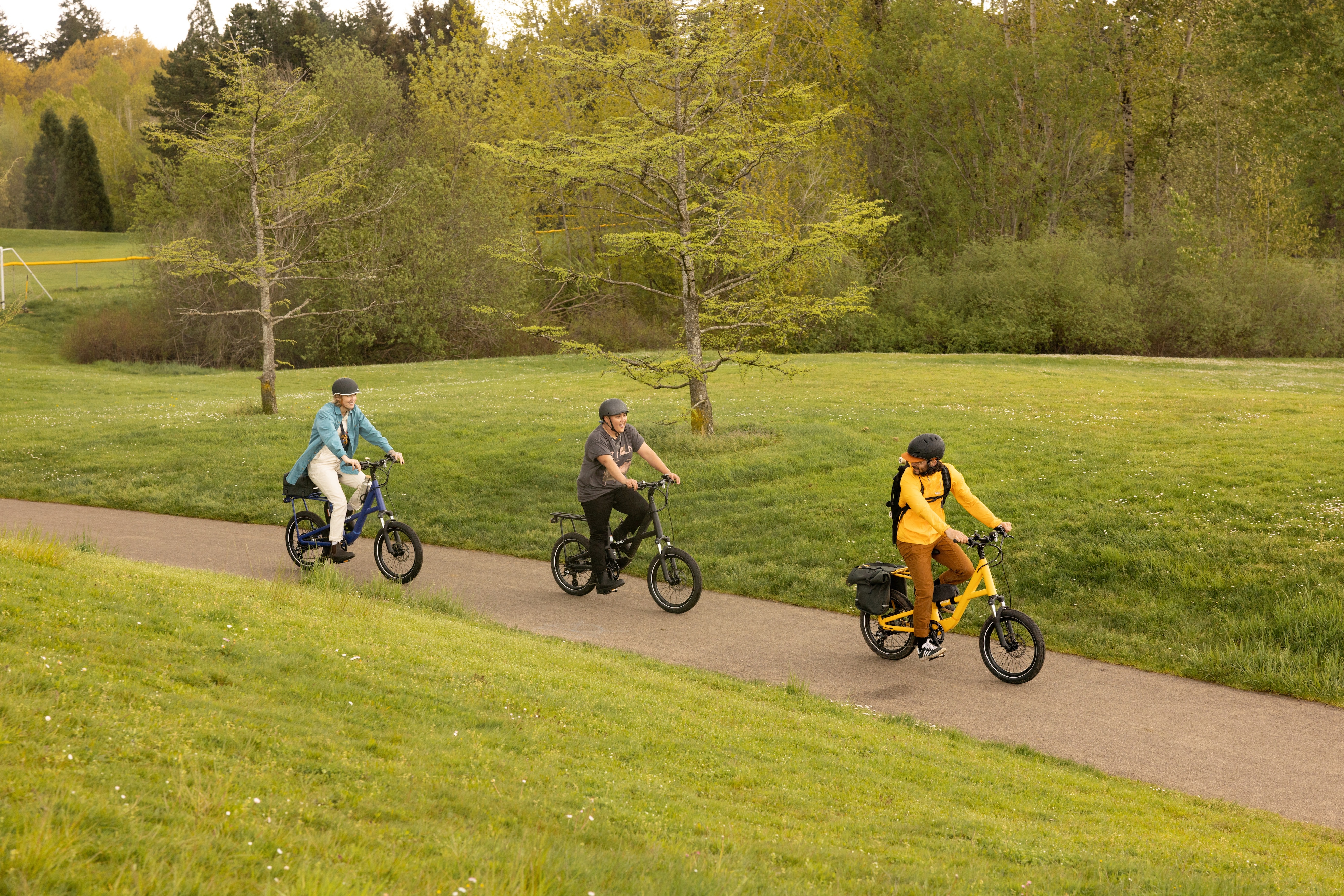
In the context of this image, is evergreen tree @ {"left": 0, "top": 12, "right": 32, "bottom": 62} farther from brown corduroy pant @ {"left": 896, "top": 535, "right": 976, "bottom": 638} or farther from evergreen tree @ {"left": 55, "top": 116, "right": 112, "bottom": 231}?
brown corduroy pant @ {"left": 896, "top": 535, "right": 976, "bottom": 638}

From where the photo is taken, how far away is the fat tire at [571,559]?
11.7m

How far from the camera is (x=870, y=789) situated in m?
5.83

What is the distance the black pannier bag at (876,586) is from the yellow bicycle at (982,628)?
0.02 m

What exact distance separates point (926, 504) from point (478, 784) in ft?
16.7

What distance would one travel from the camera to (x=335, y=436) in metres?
11.3

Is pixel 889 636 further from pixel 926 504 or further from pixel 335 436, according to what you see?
pixel 335 436

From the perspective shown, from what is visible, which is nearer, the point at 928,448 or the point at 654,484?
the point at 928,448

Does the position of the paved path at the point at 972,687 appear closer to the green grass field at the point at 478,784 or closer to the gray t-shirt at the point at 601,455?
the green grass field at the point at 478,784

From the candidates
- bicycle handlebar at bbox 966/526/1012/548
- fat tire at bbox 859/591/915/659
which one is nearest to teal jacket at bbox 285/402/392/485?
fat tire at bbox 859/591/915/659

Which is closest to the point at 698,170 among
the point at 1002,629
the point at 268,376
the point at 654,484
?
the point at 654,484

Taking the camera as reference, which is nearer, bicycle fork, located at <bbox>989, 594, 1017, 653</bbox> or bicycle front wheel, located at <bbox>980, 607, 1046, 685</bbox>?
bicycle front wheel, located at <bbox>980, 607, 1046, 685</bbox>

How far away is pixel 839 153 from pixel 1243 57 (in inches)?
941

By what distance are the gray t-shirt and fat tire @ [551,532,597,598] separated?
57 centimetres

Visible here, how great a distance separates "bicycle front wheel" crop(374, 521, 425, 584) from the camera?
462 inches
